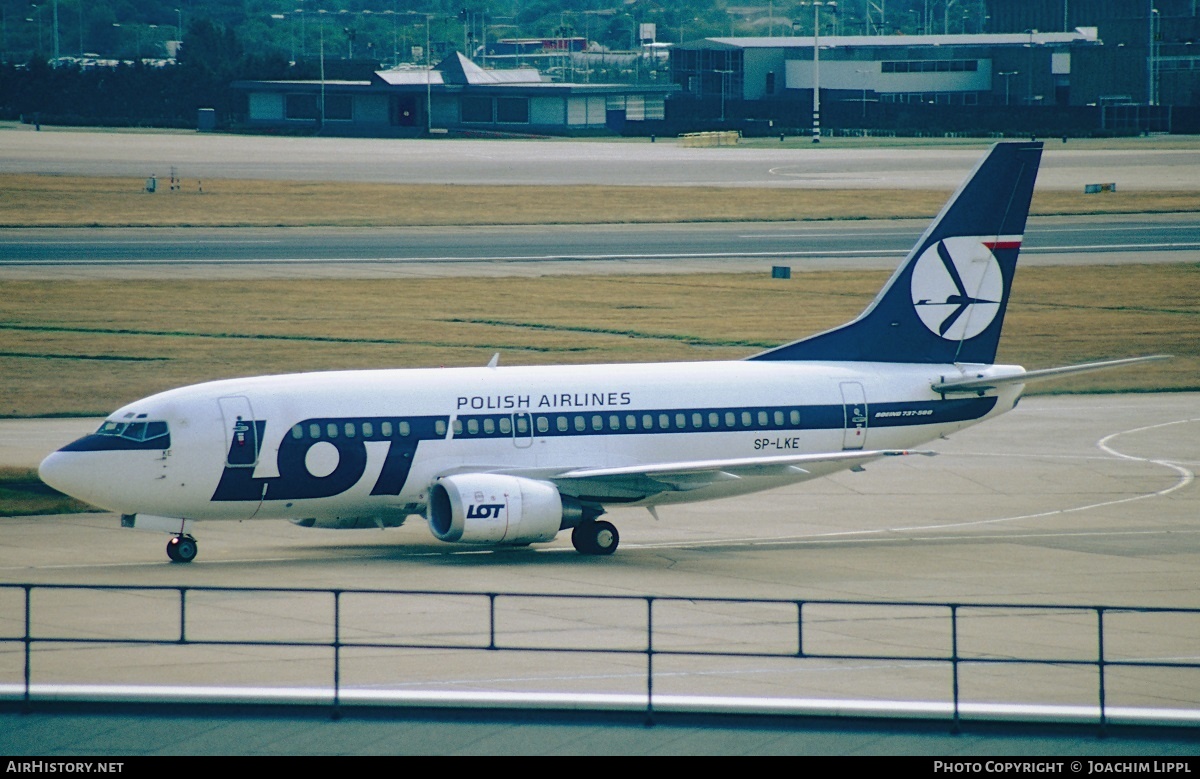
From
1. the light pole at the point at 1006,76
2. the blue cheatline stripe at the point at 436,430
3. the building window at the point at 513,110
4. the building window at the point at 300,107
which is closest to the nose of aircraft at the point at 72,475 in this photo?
the blue cheatline stripe at the point at 436,430

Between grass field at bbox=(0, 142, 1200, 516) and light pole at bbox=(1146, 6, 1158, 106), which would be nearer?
grass field at bbox=(0, 142, 1200, 516)

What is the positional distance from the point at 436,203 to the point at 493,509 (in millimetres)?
79153

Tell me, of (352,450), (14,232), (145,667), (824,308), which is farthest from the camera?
(14,232)

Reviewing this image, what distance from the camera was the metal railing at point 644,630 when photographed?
987 inches

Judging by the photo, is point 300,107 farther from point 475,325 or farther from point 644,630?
point 644,630

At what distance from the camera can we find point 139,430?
33.5 m

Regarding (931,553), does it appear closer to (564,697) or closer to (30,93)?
(564,697)

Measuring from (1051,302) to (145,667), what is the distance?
57.9 meters

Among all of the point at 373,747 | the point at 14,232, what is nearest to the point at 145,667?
the point at 373,747

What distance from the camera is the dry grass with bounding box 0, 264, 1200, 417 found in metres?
59.7

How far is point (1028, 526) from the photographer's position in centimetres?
3888

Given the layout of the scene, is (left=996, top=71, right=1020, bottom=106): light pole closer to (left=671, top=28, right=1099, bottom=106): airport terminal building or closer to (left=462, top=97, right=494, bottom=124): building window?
(left=671, top=28, right=1099, bottom=106): airport terminal building

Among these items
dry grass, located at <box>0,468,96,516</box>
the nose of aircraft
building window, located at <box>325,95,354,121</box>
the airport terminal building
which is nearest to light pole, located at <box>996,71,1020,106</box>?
the airport terminal building

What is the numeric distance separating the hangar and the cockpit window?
476 feet
